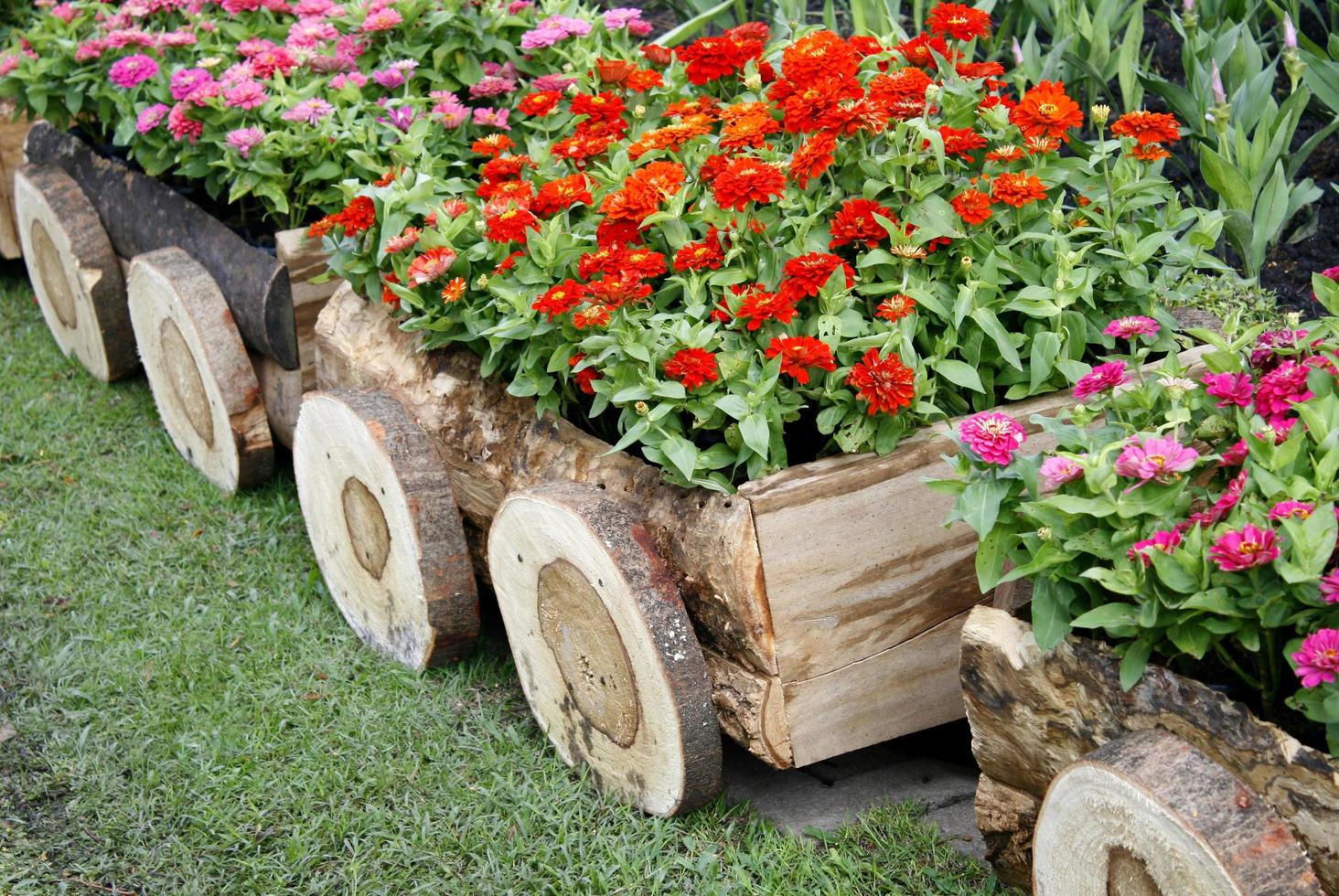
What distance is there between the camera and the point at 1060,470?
68.2 inches

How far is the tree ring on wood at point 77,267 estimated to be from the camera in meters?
4.16

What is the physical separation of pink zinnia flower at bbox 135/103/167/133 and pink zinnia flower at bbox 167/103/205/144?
0.35 ft

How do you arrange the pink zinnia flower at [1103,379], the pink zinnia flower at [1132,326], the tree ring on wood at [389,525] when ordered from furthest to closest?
the tree ring on wood at [389,525] → the pink zinnia flower at [1132,326] → the pink zinnia flower at [1103,379]

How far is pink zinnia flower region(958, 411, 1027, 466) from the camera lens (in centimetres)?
182

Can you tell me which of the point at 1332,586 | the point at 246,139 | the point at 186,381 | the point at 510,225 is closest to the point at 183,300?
the point at 186,381

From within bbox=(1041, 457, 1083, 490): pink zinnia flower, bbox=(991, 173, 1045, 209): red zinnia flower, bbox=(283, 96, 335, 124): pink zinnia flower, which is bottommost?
bbox=(283, 96, 335, 124): pink zinnia flower

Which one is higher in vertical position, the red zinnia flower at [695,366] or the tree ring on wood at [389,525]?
the red zinnia flower at [695,366]

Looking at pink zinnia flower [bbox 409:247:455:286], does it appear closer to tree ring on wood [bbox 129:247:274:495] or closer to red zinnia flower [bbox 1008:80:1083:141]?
tree ring on wood [bbox 129:247:274:495]

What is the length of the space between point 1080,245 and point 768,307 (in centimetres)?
64

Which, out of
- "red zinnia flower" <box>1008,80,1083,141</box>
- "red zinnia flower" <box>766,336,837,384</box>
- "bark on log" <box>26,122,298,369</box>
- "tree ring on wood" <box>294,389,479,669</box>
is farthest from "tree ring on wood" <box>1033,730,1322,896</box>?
"bark on log" <box>26,122,298,369</box>

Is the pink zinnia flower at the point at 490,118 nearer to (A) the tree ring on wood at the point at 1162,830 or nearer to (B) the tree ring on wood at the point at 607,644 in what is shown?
(B) the tree ring on wood at the point at 607,644

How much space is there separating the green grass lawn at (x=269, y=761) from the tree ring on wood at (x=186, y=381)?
218 mm

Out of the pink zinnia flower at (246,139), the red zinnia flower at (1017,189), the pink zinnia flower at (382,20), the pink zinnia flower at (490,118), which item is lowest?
the pink zinnia flower at (246,139)

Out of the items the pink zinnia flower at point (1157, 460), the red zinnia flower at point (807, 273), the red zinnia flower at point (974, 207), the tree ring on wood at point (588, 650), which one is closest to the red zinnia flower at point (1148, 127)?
the red zinnia flower at point (974, 207)
